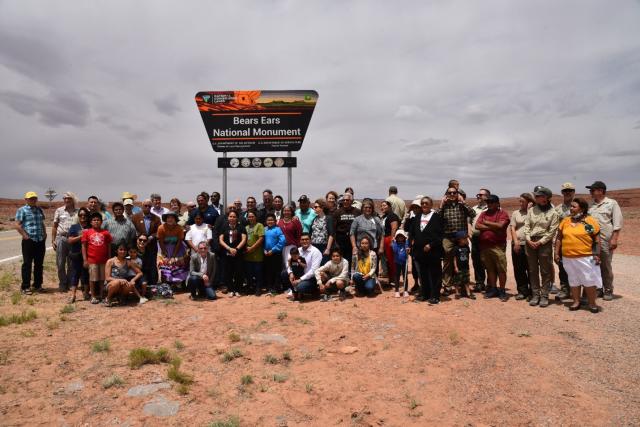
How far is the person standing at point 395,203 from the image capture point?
9453mm

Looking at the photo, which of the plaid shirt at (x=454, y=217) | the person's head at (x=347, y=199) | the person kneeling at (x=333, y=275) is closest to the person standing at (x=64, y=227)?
the person kneeling at (x=333, y=275)

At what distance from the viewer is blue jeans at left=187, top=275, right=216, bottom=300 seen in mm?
7641

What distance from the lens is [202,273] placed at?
25.4 feet

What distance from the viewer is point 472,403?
3.68 metres

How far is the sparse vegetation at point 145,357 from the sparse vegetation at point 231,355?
672 mm

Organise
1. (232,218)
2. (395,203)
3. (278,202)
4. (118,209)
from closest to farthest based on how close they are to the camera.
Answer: (118,209) → (232,218) → (278,202) → (395,203)

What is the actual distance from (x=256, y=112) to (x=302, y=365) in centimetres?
895

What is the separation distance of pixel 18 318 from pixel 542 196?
9.06 metres

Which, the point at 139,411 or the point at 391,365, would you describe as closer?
the point at 139,411

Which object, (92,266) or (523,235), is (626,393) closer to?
(523,235)

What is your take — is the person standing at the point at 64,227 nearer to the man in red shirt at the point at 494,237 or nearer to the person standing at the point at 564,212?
the man in red shirt at the point at 494,237

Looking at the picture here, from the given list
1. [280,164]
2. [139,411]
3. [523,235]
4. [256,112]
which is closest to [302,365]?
[139,411]

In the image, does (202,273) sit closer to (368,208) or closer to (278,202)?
(278,202)

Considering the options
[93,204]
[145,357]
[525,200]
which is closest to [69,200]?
[93,204]
